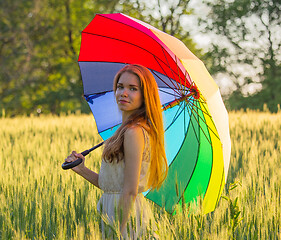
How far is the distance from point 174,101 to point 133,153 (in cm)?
78

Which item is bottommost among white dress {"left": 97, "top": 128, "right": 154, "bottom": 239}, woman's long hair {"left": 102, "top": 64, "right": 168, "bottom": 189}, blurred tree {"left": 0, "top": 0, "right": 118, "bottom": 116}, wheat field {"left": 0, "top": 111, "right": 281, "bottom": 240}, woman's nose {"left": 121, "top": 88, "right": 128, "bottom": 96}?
wheat field {"left": 0, "top": 111, "right": 281, "bottom": 240}

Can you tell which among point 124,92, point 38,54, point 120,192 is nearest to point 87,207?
point 120,192

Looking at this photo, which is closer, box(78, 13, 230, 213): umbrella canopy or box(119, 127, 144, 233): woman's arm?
box(119, 127, 144, 233): woman's arm

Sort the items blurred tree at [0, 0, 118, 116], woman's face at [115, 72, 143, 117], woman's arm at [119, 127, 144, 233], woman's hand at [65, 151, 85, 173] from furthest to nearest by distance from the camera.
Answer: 1. blurred tree at [0, 0, 118, 116]
2. woman's hand at [65, 151, 85, 173]
3. woman's face at [115, 72, 143, 117]
4. woman's arm at [119, 127, 144, 233]

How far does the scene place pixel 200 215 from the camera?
2006 mm

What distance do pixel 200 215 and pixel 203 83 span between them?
0.72 meters

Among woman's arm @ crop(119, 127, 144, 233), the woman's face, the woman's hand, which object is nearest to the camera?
woman's arm @ crop(119, 127, 144, 233)

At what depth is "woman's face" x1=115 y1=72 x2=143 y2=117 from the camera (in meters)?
1.91

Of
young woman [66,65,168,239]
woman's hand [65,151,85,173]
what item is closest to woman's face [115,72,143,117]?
young woman [66,65,168,239]

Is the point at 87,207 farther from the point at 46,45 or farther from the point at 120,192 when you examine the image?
the point at 46,45

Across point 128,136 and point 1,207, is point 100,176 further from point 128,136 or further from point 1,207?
point 1,207

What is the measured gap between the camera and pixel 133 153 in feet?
5.84

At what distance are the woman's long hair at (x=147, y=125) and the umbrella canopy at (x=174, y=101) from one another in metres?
0.20

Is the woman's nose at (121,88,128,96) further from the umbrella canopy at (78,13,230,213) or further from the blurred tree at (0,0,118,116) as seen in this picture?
Answer: the blurred tree at (0,0,118,116)
